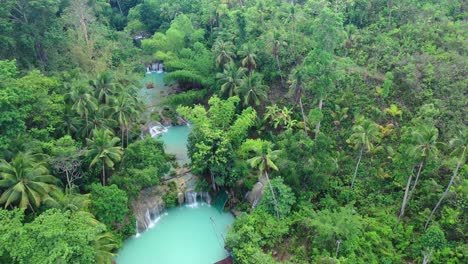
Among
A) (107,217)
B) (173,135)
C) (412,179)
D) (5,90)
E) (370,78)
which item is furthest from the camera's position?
(173,135)

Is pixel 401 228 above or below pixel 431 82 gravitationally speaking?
below

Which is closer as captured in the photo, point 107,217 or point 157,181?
point 107,217

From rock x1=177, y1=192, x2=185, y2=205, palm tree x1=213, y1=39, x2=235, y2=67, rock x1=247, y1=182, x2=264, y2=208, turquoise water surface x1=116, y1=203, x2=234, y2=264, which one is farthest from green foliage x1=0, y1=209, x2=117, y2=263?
palm tree x1=213, y1=39, x2=235, y2=67

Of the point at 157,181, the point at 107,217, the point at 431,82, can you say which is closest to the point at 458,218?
the point at 431,82

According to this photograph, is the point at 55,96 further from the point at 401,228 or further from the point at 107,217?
the point at 401,228

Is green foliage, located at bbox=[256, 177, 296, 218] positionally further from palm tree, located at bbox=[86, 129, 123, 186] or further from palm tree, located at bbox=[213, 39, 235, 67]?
palm tree, located at bbox=[213, 39, 235, 67]

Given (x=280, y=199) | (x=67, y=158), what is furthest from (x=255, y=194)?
(x=67, y=158)

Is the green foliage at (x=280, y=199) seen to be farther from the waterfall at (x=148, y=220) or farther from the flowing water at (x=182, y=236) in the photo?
the waterfall at (x=148, y=220)

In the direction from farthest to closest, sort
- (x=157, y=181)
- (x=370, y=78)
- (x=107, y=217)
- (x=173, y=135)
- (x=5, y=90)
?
(x=173, y=135)
(x=370, y=78)
(x=157, y=181)
(x=107, y=217)
(x=5, y=90)
